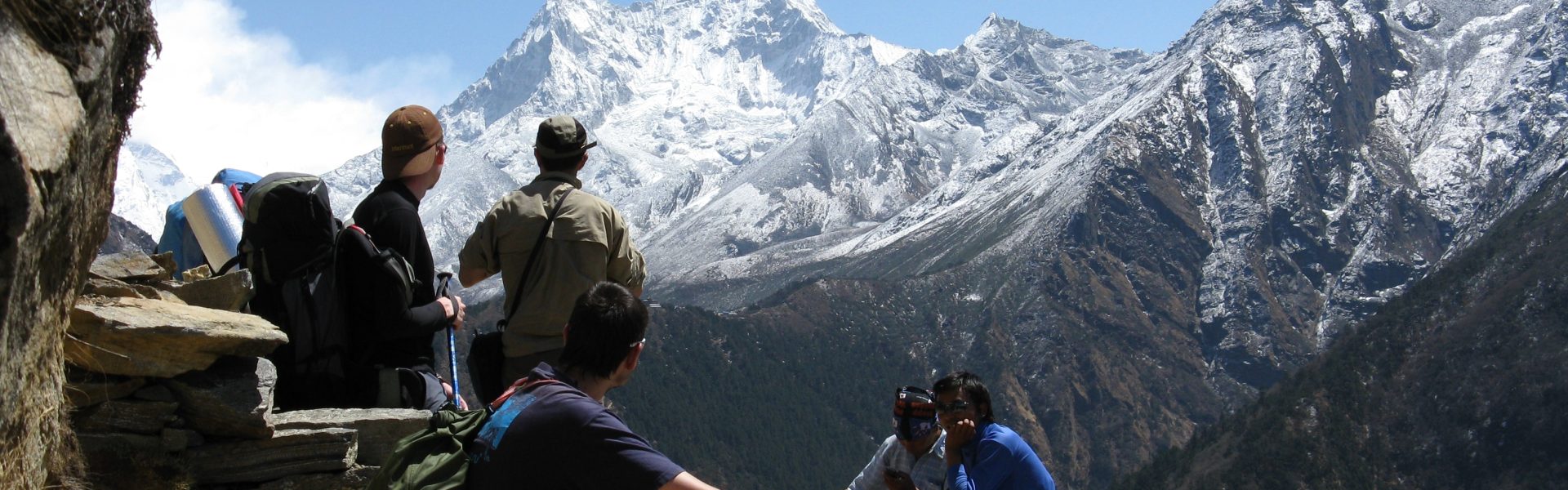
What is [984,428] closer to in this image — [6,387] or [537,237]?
[537,237]

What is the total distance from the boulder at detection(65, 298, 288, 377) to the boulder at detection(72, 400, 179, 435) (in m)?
0.21

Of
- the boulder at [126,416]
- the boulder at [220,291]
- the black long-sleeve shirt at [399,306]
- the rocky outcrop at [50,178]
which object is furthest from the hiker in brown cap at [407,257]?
the rocky outcrop at [50,178]

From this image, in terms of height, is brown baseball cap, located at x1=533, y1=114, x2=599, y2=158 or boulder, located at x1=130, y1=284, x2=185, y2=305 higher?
brown baseball cap, located at x1=533, y1=114, x2=599, y2=158

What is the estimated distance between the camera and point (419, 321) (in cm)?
979

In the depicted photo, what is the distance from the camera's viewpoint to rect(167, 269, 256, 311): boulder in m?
10.6

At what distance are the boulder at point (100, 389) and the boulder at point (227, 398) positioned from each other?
0.23 meters

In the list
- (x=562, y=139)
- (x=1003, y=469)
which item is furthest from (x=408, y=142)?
(x=1003, y=469)

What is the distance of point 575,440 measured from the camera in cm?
694

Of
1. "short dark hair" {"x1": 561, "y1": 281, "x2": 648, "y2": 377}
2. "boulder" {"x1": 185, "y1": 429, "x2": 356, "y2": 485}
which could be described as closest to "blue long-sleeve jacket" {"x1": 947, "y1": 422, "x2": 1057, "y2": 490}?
"boulder" {"x1": 185, "y1": 429, "x2": 356, "y2": 485}

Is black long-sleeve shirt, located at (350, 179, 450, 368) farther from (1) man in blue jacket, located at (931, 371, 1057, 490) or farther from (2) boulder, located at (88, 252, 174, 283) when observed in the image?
(1) man in blue jacket, located at (931, 371, 1057, 490)

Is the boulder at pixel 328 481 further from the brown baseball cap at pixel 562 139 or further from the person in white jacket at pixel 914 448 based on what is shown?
the person in white jacket at pixel 914 448

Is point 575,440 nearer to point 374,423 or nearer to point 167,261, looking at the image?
point 374,423

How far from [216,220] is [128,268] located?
215 centimetres

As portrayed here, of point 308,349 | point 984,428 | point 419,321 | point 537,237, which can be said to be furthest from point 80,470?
point 984,428
